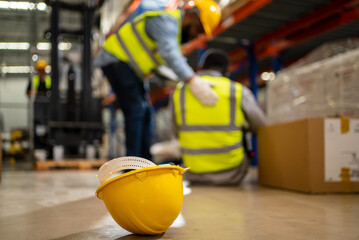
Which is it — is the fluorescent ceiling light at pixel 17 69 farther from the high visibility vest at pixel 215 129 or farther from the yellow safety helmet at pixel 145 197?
the yellow safety helmet at pixel 145 197

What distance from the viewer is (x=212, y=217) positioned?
1.91 m

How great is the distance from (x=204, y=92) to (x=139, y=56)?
0.83 m

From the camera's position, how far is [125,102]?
12.5 ft

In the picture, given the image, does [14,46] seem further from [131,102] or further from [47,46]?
[131,102]

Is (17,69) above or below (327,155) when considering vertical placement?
above

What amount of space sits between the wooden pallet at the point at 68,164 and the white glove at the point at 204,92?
3.33 metres

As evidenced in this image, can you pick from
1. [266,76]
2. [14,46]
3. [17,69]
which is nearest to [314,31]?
[266,76]

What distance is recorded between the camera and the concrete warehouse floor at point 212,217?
1.54 meters

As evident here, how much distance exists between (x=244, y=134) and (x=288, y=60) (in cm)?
561

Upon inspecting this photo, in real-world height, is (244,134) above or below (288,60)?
below

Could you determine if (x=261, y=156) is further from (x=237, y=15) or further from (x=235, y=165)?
(x=237, y=15)

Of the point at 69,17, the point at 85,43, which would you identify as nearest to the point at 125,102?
the point at 85,43

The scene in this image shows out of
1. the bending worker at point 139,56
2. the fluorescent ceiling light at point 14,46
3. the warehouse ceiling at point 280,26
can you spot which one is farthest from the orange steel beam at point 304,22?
the fluorescent ceiling light at point 14,46

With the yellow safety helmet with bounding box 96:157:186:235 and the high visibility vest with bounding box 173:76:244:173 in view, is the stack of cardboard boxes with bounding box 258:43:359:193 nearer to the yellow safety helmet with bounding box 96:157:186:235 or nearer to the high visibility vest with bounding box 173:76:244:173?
the high visibility vest with bounding box 173:76:244:173
